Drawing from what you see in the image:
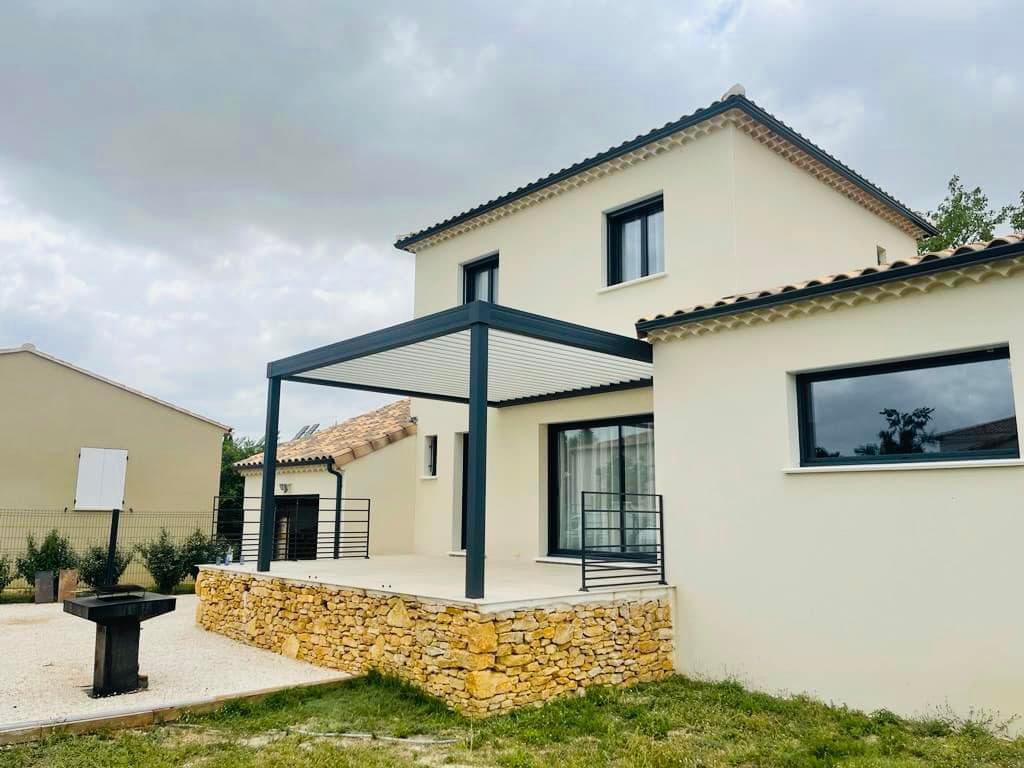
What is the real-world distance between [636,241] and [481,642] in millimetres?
7434

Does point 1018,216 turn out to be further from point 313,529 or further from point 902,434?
point 313,529

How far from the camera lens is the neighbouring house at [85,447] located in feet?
61.1

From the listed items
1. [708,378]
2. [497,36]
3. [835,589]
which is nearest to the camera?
[835,589]

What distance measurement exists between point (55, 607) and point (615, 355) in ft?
43.8

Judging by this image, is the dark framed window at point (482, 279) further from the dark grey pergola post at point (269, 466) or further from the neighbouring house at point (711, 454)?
the dark grey pergola post at point (269, 466)

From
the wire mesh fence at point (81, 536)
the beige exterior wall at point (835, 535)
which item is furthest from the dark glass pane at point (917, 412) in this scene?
the wire mesh fence at point (81, 536)

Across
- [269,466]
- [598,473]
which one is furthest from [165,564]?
[598,473]

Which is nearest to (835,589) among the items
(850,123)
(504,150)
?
(504,150)

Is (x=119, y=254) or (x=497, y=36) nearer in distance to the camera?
(x=497, y=36)

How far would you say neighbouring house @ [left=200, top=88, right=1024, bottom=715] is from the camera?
6.75m

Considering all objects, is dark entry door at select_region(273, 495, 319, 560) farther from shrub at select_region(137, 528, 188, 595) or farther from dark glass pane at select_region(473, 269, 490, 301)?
dark glass pane at select_region(473, 269, 490, 301)

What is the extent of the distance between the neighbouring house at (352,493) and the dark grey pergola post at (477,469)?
810 centimetres

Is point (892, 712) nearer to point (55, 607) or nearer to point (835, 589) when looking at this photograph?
point (835, 589)

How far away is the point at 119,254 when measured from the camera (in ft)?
65.9
